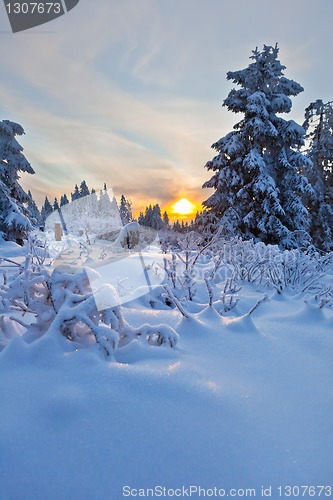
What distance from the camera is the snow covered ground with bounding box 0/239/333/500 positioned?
37.5 inches

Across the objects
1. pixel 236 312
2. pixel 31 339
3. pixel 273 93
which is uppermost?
pixel 273 93

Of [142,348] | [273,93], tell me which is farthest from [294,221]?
[142,348]

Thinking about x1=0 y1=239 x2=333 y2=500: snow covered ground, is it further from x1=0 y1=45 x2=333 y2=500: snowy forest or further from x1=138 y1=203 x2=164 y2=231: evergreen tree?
x1=138 y1=203 x2=164 y2=231: evergreen tree

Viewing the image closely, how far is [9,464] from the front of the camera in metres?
0.96

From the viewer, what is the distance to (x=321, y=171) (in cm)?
1541

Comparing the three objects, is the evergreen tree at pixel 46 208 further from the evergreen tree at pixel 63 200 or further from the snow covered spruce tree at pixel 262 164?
the snow covered spruce tree at pixel 262 164

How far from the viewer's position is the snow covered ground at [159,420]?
953 mm

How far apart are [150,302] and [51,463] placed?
7.50 feet

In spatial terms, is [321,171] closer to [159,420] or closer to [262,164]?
[262,164]

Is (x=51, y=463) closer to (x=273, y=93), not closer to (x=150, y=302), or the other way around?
(x=150, y=302)

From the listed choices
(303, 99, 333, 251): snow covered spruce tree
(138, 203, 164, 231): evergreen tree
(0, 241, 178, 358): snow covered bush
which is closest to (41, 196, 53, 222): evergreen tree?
(138, 203, 164, 231): evergreen tree

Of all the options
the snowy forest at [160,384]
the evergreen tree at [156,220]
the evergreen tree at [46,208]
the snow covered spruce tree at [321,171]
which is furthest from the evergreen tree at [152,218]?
the snowy forest at [160,384]

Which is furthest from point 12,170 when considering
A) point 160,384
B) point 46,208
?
point 46,208

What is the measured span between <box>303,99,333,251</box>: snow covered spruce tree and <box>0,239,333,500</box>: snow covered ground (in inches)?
568
